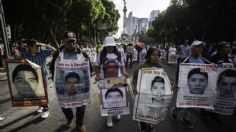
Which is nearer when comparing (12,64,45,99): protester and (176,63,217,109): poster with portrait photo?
(176,63,217,109): poster with portrait photo

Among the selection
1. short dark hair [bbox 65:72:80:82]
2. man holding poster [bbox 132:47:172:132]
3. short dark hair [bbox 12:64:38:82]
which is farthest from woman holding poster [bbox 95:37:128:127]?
man holding poster [bbox 132:47:172:132]

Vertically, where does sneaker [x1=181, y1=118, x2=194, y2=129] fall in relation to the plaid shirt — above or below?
below

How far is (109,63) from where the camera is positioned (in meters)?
7.11

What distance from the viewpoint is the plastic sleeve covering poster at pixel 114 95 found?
253 inches

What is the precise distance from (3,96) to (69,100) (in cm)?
555

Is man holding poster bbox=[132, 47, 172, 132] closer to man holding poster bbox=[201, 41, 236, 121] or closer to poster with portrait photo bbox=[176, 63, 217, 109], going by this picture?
poster with portrait photo bbox=[176, 63, 217, 109]

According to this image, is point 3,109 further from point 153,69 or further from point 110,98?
point 153,69

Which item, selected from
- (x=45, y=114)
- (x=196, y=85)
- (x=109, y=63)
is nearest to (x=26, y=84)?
(x=45, y=114)

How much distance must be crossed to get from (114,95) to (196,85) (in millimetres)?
1594

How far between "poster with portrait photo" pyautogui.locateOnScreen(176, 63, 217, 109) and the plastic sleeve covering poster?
107 centimetres

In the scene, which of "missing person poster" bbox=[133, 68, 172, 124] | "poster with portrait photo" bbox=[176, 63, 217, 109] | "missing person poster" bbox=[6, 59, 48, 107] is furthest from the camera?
"missing person poster" bbox=[6, 59, 48, 107]

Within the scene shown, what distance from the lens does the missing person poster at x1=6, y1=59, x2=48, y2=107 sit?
22.8ft

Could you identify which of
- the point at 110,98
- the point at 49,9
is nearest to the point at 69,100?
the point at 110,98

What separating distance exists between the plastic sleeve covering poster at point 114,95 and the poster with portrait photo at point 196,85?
1.07 meters
